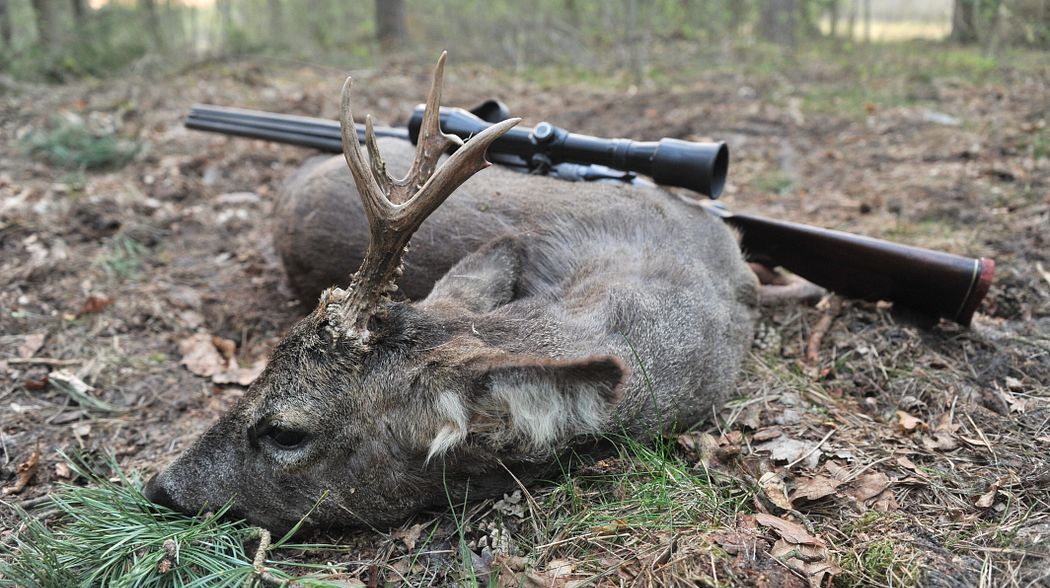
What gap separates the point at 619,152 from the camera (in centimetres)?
455

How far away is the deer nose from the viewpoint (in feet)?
10.4

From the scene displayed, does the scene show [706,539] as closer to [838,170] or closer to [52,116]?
A: [838,170]

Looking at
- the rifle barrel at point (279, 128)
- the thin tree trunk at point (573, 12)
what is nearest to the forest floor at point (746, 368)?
the rifle barrel at point (279, 128)

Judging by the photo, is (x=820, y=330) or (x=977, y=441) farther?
(x=820, y=330)

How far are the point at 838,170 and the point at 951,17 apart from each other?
11968 millimetres

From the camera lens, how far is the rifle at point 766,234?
426 centimetres

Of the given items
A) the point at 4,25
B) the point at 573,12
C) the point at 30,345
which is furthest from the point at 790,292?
the point at 573,12

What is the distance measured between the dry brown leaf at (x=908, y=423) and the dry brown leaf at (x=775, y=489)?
814mm

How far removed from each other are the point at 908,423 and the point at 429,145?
98.7 inches

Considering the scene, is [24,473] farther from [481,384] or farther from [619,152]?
[619,152]

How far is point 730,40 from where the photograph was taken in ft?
50.8

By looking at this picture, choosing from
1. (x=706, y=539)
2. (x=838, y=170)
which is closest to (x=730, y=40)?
(x=838, y=170)

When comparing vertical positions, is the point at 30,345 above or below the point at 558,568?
above

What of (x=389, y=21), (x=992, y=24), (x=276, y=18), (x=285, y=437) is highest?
(x=276, y=18)
